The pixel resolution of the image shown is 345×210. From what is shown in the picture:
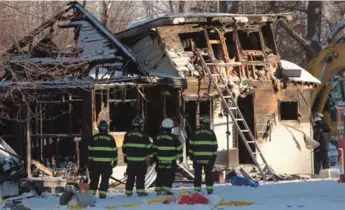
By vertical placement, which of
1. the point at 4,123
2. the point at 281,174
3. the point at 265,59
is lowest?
the point at 281,174

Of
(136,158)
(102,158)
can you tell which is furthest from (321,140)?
(102,158)

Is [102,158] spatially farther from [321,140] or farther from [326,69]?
[326,69]

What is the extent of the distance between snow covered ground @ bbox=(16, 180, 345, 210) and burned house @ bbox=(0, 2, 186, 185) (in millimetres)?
3013

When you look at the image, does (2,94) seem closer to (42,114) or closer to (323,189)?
(42,114)

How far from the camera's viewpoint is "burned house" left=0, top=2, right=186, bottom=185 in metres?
19.2

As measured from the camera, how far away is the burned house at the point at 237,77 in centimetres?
2147

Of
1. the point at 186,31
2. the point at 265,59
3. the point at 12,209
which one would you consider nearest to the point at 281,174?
the point at 265,59

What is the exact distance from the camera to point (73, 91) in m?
19.5

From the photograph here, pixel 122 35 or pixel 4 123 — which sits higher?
pixel 122 35

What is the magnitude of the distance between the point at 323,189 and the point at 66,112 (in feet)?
28.1

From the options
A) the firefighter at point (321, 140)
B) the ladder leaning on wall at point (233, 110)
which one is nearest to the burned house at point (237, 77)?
the ladder leaning on wall at point (233, 110)

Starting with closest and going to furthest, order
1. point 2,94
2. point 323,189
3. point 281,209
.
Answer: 1. point 281,209
2. point 323,189
3. point 2,94

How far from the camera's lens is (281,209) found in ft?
43.0

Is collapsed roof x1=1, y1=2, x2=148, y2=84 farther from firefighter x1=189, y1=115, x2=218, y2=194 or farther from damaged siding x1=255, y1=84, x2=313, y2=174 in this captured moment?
damaged siding x1=255, y1=84, x2=313, y2=174
